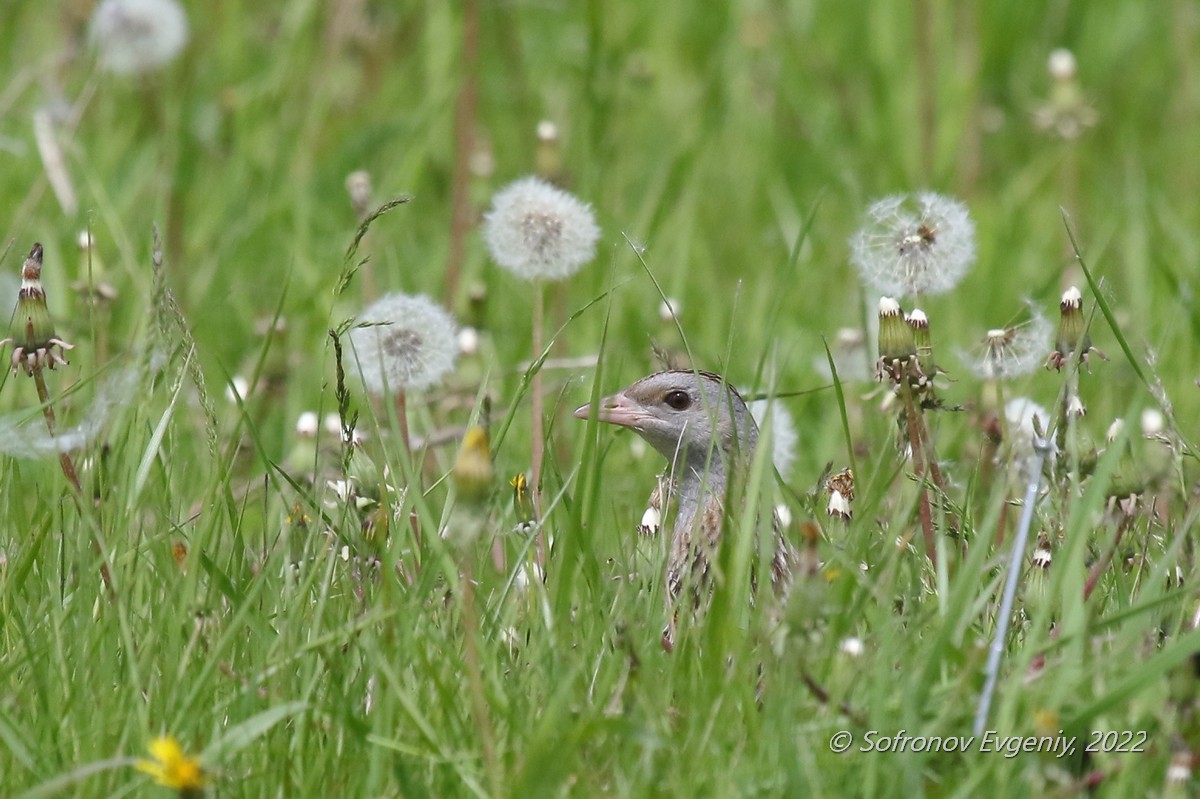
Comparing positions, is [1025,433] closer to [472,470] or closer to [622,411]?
[622,411]

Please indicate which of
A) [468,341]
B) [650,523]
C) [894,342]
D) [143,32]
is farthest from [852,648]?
[143,32]

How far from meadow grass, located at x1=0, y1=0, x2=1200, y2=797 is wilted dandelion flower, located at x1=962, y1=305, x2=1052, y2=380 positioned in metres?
0.19

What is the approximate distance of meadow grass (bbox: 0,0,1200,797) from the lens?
253cm

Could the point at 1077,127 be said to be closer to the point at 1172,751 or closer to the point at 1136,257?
the point at 1136,257

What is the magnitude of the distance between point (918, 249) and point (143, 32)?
4.33m

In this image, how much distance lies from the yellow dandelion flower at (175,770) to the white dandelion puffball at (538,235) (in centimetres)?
188

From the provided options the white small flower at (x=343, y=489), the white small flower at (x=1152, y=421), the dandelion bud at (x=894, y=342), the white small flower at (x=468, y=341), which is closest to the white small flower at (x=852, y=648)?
the dandelion bud at (x=894, y=342)

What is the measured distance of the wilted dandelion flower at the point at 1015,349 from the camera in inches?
138

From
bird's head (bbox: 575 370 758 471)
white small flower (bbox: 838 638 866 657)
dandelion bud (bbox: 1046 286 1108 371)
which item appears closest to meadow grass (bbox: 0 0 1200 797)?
white small flower (bbox: 838 638 866 657)

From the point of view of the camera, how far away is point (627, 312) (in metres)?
5.93

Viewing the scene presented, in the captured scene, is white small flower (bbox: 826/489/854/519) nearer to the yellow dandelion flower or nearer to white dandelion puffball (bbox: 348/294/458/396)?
white dandelion puffball (bbox: 348/294/458/396)

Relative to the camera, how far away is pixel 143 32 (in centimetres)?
688

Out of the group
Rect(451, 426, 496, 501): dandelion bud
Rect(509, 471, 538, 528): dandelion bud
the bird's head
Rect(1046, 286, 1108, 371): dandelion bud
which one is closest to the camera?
Rect(451, 426, 496, 501): dandelion bud

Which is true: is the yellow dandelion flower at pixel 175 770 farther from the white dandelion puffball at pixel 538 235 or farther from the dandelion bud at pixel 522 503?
the white dandelion puffball at pixel 538 235
